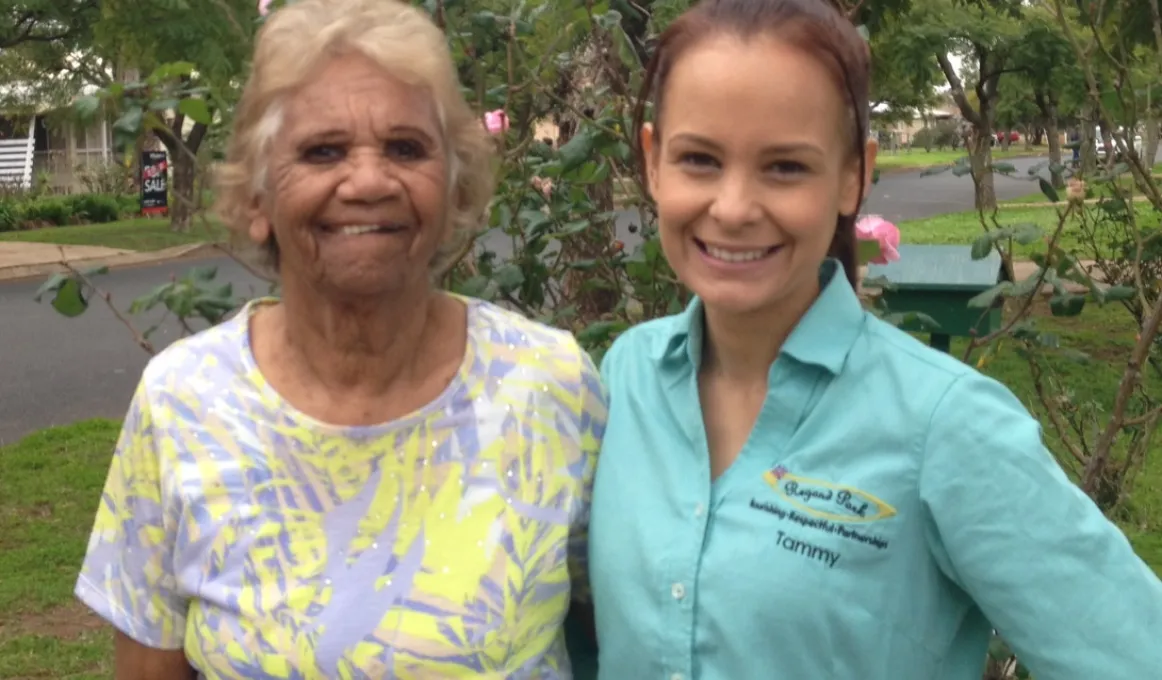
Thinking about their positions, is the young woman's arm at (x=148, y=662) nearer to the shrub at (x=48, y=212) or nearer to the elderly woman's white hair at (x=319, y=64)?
the elderly woman's white hair at (x=319, y=64)

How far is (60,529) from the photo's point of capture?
19.5ft

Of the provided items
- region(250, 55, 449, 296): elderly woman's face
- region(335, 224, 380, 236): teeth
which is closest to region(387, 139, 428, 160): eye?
region(250, 55, 449, 296): elderly woman's face

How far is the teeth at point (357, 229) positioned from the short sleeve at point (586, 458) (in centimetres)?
38

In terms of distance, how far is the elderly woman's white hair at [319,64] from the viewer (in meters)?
1.88

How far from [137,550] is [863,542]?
3.31 ft

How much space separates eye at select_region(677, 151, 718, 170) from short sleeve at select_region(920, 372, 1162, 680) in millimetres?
396

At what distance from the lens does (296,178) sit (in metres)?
1.86

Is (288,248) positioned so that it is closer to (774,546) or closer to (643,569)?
(643,569)

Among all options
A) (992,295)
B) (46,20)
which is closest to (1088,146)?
(992,295)

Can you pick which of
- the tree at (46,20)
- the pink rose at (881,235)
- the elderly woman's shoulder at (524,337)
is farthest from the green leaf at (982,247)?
the tree at (46,20)

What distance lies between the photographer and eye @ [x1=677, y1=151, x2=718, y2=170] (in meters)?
1.62

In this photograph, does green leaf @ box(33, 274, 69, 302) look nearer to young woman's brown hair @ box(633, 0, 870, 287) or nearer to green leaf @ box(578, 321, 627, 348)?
green leaf @ box(578, 321, 627, 348)

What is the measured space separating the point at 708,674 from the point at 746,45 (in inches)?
28.4

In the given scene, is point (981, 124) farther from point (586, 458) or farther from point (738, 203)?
point (738, 203)
